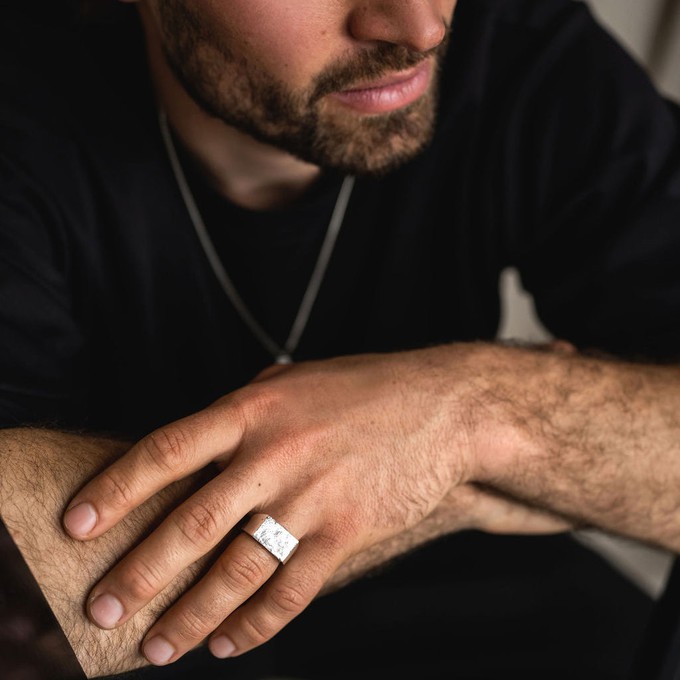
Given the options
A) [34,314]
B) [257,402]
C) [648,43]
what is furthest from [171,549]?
[648,43]

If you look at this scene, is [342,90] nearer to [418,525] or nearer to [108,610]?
[418,525]

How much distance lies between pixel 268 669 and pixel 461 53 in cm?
91

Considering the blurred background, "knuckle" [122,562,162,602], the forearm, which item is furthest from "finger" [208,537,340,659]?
the blurred background

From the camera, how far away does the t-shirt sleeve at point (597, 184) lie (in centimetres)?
118

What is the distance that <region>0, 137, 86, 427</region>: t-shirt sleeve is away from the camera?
981 mm

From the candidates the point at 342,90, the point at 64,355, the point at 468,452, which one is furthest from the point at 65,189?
the point at 468,452

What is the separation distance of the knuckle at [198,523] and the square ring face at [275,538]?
4cm

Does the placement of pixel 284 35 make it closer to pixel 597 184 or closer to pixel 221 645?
pixel 597 184

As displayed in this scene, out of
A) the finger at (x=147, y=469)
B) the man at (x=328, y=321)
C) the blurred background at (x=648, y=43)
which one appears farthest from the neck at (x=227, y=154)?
the blurred background at (x=648, y=43)

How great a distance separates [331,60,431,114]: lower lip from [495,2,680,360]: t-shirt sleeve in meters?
0.19

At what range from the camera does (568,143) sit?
4.00 ft

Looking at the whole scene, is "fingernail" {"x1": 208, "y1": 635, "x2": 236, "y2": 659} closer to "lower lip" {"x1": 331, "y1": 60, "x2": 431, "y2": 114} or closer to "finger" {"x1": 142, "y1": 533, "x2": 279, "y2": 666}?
"finger" {"x1": 142, "y1": 533, "x2": 279, "y2": 666}

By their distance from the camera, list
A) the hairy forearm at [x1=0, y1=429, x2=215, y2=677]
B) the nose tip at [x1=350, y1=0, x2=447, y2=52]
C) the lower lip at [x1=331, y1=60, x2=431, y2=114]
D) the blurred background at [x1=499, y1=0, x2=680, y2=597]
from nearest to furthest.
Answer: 1. the hairy forearm at [x1=0, y1=429, x2=215, y2=677]
2. the nose tip at [x1=350, y1=0, x2=447, y2=52]
3. the lower lip at [x1=331, y1=60, x2=431, y2=114]
4. the blurred background at [x1=499, y1=0, x2=680, y2=597]

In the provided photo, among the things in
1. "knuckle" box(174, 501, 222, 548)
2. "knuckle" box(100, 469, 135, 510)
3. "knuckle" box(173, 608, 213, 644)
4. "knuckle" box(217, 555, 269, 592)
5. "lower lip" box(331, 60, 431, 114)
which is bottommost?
"knuckle" box(173, 608, 213, 644)
